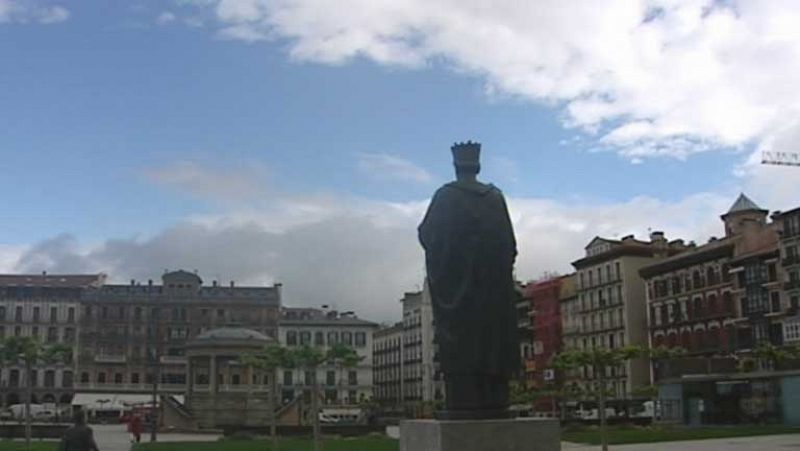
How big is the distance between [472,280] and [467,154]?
1800 millimetres

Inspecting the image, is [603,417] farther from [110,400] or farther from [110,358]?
[110,358]

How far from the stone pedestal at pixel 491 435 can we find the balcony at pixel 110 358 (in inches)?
4473

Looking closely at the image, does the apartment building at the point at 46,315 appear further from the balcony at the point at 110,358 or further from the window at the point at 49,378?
the balcony at the point at 110,358

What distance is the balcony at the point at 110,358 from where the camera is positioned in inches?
4707

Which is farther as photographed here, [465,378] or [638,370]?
[638,370]

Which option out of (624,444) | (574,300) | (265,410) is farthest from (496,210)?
(574,300)

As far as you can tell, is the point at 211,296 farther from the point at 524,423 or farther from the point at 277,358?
the point at 524,423

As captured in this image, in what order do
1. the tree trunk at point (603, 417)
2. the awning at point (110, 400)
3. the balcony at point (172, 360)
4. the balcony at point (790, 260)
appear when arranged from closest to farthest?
the tree trunk at point (603, 417), the balcony at point (790, 260), the awning at point (110, 400), the balcony at point (172, 360)

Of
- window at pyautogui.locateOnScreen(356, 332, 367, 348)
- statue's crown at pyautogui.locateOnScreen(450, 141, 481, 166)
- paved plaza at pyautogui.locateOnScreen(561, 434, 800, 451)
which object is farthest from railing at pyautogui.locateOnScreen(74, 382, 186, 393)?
statue's crown at pyautogui.locateOnScreen(450, 141, 481, 166)

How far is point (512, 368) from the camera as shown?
12969 millimetres

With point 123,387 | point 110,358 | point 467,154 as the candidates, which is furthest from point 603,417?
point 110,358

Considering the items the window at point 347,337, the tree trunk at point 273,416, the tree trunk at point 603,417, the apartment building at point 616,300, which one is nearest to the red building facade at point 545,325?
the apartment building at point 616,300

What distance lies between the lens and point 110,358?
120m

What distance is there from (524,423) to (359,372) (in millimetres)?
121746
